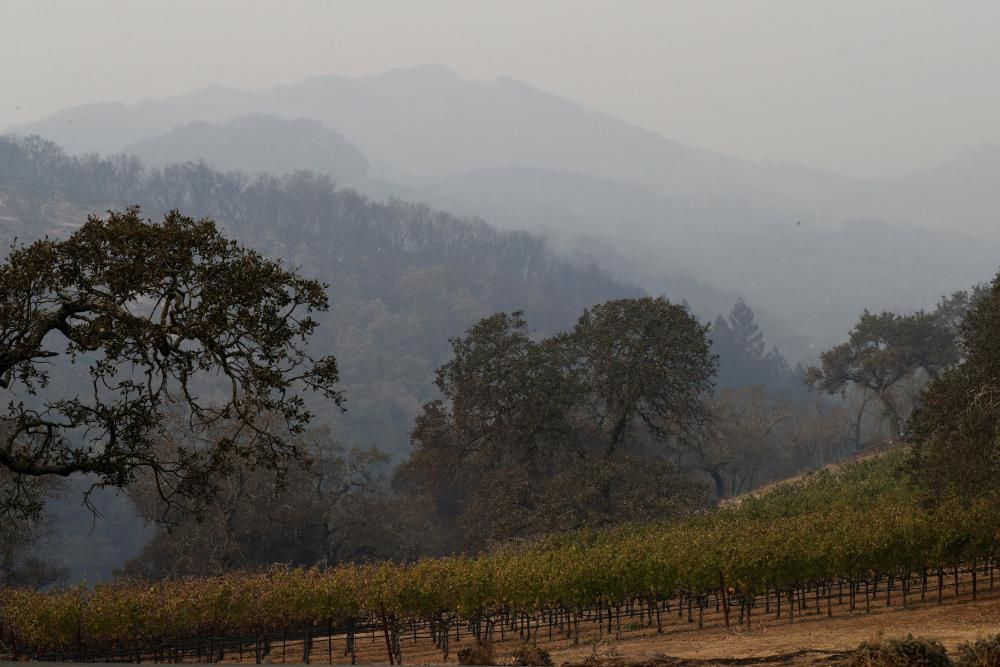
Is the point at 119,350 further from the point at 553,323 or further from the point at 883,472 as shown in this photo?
the point at 553,323

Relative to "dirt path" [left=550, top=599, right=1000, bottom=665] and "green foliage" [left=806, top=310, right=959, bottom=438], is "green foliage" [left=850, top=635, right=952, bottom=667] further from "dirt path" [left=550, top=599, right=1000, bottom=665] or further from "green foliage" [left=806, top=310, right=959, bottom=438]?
"green foliage" [left=806, top=310, right=959, bottom=438]

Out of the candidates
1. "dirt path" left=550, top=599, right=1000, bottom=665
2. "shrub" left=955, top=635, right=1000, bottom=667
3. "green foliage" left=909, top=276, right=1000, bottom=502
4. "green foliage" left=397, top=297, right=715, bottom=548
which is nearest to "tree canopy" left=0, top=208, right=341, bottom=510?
"shrub" left=955, top=635, right=1000, bottom=667

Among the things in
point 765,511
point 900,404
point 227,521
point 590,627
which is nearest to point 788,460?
point 900,404

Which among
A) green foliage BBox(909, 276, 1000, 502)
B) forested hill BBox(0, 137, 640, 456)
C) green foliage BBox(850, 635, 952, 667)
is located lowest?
green foliage BBox(850, 635, 952, 667)

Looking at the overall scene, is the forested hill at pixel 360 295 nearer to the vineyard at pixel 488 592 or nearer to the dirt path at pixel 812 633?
the vineyard at pixel 488 592

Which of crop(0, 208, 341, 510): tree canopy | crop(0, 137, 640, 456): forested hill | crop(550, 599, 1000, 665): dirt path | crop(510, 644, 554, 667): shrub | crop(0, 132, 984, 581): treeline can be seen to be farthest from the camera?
crop(0, 137, 640, 456): forested hill

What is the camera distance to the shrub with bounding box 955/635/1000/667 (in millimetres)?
11617

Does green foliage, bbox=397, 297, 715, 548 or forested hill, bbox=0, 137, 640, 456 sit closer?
green foliage, bbox=397, 297, 715, 548

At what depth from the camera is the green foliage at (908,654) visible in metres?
12.1

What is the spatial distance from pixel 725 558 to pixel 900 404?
251ft

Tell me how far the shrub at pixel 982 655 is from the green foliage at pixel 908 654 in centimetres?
28

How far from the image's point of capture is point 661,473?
162ft

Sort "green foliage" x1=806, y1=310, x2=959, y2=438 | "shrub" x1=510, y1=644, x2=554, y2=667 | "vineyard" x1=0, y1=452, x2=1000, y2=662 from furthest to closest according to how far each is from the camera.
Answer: "green foliage" x1=806, y1=310, x2=959, y2=438 → "vineyard" x1=0, y1=452, x2=1000, y2=662 → "shrub" x1=510, y1=644, x2=554, y2=667

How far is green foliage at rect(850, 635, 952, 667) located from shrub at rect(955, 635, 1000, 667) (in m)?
0.28
